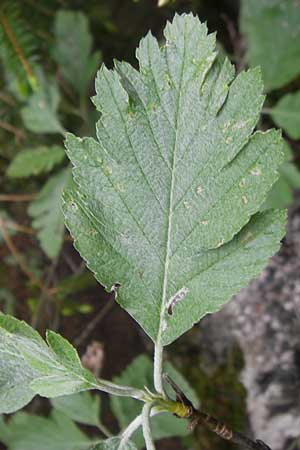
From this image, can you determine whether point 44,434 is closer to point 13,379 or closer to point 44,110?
point 13,379

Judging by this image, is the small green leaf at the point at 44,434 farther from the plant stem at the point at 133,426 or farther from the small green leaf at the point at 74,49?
the small green leaf at the point at 74,49

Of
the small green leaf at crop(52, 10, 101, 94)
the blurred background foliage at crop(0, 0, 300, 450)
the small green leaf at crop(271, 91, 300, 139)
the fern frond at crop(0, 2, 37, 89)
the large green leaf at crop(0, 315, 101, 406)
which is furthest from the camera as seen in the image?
the small green leaf at crop(52, 10, 101, 94)

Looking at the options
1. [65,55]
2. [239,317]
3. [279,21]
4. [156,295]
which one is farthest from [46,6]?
[156,295]

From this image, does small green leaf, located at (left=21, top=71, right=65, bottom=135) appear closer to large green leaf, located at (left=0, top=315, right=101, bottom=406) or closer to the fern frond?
the fern frond

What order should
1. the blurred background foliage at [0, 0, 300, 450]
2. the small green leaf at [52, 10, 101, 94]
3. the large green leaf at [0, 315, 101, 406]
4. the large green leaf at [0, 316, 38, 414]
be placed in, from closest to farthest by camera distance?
the large green leaf at [0, 315, 101, 406]
the large green leaf at [0, 316, 38, 414]
the blurred background foliage at [0, 0, 300, 450]
the small green leaf at [52, 10, 101, 94]

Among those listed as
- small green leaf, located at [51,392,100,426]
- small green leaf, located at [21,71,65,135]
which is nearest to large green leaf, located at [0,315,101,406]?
small green leaf, located at [51,392,100,426]

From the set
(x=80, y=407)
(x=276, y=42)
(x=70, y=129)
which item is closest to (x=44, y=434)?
(x=80, y=407)

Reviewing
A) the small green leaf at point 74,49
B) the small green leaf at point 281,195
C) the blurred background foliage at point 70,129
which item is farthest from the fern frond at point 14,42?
the small green leaf at point 281,195
